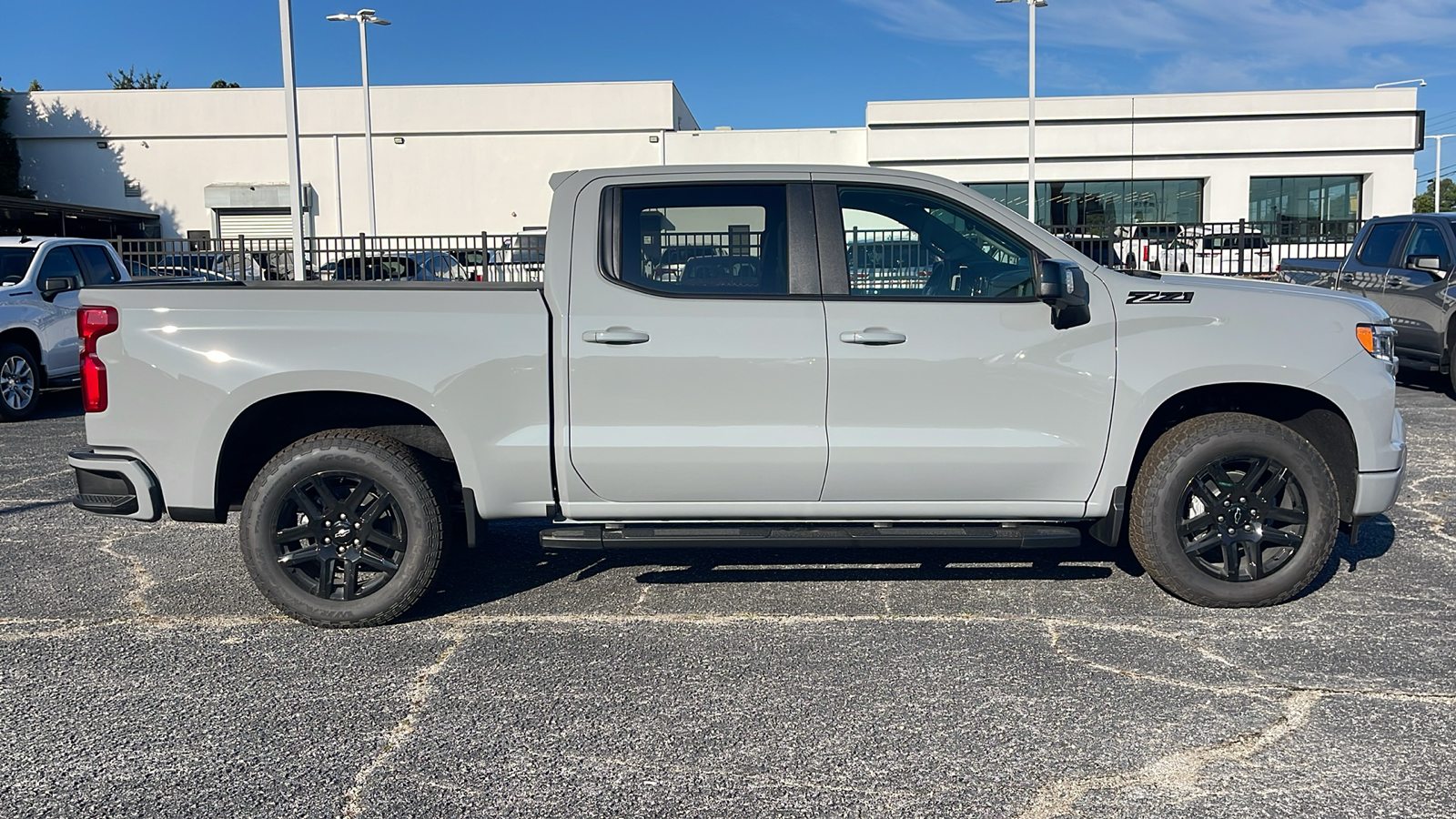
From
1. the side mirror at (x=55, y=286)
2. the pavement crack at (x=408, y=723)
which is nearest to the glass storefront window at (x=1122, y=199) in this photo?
the side mirror at (x=55, y=286)

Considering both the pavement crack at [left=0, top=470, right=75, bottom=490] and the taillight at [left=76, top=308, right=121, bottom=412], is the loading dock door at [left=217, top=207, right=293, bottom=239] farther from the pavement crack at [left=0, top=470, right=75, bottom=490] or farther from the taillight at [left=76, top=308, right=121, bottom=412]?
the taillight at [left=76, top=308, right=121, bottom=412]

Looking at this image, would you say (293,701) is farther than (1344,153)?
No

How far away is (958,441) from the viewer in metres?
4.65

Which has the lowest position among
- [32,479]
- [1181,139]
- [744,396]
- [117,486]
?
[32,479]

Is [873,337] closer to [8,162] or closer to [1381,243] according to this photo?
[1381,243]

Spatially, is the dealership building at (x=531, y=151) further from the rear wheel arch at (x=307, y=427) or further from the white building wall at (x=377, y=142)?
the rear wheel arch at (x=307, y=427)

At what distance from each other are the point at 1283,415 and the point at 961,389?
1736 mm

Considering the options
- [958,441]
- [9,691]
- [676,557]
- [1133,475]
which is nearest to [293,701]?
[9,691]

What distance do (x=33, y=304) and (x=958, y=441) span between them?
10.3 m

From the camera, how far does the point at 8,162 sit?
48.8 metres

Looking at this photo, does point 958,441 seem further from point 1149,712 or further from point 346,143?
point 346,143

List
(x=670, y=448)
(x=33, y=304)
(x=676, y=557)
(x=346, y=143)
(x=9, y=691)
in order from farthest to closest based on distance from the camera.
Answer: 1. (x=346, y=143)
2. (x=33, y=304)
3. (x=676, y=557)
4. (x=670, y=448)
5. (x=9, y=691)

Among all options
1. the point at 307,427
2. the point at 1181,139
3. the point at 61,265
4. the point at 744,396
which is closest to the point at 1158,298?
the point at 744,396

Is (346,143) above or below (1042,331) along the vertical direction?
above
